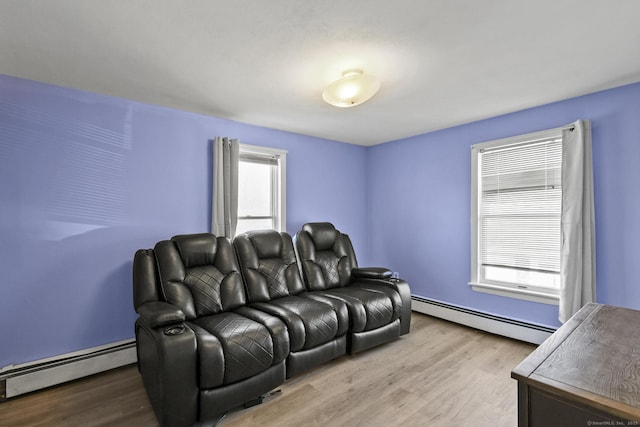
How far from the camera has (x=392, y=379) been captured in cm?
246

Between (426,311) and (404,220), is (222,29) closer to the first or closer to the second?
(404,220)

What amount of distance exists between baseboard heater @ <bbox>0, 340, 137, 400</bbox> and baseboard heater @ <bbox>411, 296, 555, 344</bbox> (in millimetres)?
3394

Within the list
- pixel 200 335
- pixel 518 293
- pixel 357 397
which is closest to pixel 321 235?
pixel 357 397

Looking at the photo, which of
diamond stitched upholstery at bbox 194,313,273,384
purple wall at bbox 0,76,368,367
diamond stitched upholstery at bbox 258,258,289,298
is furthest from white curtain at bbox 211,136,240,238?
diamond stitched upholstery at bbox 194,313,273,384

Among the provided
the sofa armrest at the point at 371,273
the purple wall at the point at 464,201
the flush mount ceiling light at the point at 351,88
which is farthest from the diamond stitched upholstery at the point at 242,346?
the purple wall at the point at 464,201

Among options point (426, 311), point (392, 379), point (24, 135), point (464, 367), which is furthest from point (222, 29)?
point (426, 311)

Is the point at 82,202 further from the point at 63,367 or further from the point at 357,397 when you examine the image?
the point at 357,397

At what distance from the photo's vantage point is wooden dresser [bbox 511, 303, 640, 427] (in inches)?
35.2

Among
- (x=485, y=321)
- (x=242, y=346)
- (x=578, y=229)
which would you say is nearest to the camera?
(x=242, y=346)

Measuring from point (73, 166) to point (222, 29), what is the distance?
1.83 metres

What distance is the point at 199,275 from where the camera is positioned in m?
2.61

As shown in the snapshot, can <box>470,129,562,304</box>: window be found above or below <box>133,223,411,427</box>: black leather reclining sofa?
above

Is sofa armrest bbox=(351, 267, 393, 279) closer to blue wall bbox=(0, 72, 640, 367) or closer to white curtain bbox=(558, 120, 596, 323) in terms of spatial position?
blue wall bbox=(0, 72, 640, 367)

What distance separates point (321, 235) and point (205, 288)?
4.92ft
